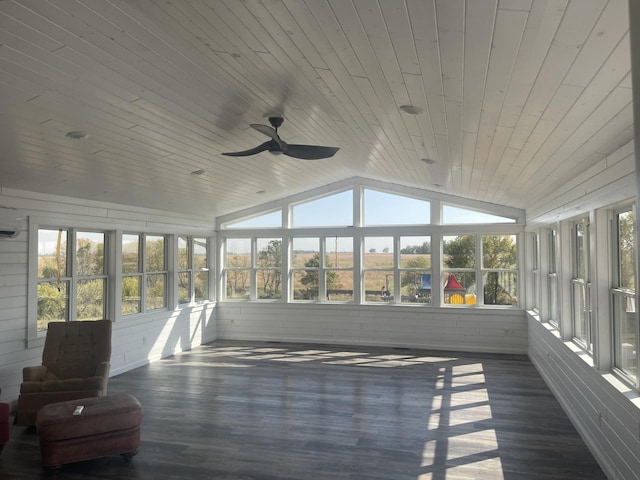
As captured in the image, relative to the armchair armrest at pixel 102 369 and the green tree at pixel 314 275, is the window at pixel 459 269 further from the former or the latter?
the armchair armrest at pixel 102 369

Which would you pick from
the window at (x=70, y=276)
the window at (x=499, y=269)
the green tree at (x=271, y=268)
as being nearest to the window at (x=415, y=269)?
the window at (x=499, y=269)

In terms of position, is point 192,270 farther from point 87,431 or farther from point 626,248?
point 626,248

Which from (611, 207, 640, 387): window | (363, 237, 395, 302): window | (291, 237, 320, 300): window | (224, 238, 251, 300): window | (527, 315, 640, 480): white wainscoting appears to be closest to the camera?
(527, 315, 640, 480): white wainscoting

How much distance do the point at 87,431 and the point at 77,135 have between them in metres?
2.55

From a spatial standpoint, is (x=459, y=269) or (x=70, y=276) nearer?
(x=70, y=276)

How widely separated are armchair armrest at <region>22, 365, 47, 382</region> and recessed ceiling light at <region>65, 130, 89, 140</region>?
2544mm

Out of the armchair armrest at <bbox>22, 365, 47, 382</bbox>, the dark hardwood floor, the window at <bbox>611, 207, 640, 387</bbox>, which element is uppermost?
the window at <bbox>611, 207, 640, 387</bbox>

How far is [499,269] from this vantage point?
8.54 m

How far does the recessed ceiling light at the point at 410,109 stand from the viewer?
3576 mm

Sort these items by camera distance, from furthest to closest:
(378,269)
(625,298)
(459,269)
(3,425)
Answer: (378,269)
(459,269)
(3,425)
(625,298)

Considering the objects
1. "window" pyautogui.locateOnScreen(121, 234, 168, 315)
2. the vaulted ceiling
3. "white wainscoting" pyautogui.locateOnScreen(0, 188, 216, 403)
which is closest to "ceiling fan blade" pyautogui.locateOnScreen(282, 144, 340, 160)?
the vaulted ceiling

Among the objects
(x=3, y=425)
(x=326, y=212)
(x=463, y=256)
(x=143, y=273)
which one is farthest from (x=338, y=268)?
(x=3, y=425)

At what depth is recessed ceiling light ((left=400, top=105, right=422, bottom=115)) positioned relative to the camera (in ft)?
11.7

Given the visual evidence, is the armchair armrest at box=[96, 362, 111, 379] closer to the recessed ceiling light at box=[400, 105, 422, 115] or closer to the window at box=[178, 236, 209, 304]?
the window at box=[178, 236, 209, 304]
